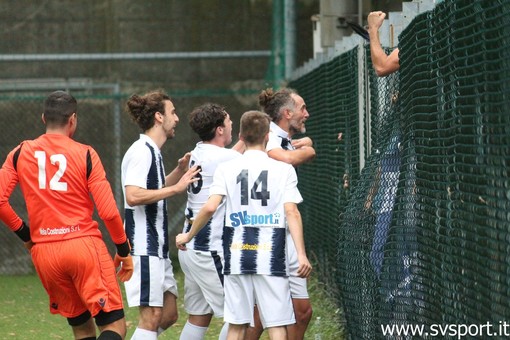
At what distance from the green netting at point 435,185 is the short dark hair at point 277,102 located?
0.66 meters

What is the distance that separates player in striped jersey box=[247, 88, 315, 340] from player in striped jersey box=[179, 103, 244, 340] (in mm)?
314

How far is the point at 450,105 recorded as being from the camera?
220 inches

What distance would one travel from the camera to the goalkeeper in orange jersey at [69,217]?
23.4 feet

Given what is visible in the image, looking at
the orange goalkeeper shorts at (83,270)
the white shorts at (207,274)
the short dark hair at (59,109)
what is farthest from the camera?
the white shorts at (207,274)

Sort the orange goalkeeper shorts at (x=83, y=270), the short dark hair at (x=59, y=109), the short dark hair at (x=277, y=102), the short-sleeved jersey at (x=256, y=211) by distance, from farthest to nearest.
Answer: the short dark hair at (x=277, y=102)
the short dark hair at (x=59, y=109)
the orange goalkeeper shorts at (x=83, y=270)
the short-sleeved jersey at (x=256, y=211)

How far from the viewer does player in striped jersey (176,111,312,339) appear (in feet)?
22.3

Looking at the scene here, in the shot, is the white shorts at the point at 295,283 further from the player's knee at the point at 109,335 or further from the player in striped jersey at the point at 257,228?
the player's knee at the point at 109,335

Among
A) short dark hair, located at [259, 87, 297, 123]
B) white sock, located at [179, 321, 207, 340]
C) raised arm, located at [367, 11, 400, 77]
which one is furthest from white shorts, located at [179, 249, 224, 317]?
raised arm, located at [367, 11, 400, 77]

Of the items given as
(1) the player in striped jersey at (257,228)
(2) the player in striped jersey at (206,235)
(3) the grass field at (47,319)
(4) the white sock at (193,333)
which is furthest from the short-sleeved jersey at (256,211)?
(3) the grass field at (47,319)

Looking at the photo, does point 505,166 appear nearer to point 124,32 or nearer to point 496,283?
point 496,283

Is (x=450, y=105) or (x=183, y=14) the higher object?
(x=183, y=14)

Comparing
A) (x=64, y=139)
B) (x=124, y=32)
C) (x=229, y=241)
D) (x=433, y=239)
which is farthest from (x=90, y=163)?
(x=124, y=32)

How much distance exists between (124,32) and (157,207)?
915 cm

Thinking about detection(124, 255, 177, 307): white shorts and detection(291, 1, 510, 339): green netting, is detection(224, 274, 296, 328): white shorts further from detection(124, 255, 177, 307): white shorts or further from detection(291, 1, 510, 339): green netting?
detection(124, 255, 177, 307): white shorts
